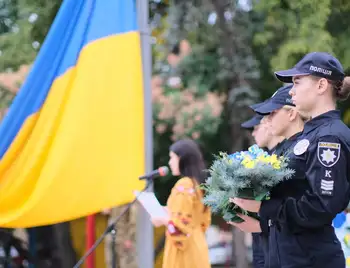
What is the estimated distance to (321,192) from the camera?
2707 millimetres

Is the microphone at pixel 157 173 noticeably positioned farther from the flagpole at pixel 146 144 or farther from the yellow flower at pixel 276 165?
the yellow flower at pixel 276 165

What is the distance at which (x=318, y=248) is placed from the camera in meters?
2.81

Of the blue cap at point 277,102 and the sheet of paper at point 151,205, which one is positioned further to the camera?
the sheet of paper at point 151,205

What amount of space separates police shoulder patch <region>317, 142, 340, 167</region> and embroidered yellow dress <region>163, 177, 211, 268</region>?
246 cm

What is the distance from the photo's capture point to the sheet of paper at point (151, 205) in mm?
4772

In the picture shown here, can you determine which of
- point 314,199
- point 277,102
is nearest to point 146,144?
point 277,102

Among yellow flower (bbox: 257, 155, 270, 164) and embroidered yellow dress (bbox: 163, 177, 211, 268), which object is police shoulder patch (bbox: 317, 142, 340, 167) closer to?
yellow flower (bbox: 257, 155, 270, 164)

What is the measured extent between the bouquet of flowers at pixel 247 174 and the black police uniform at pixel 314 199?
8 cm

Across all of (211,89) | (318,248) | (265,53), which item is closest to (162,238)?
(211,89)

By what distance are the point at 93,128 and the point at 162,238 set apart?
6.27 metres

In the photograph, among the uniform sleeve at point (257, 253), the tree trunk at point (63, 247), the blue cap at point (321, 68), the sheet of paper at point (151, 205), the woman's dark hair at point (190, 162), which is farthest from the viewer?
the tree trunk at point (63, 247)

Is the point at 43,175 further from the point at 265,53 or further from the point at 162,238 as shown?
the point at 162,238

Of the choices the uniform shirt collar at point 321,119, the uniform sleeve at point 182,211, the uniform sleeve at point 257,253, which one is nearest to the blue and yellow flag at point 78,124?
the uniform sleeve at point 182,211

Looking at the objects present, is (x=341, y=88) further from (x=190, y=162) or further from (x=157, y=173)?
(x=190, y=162)
